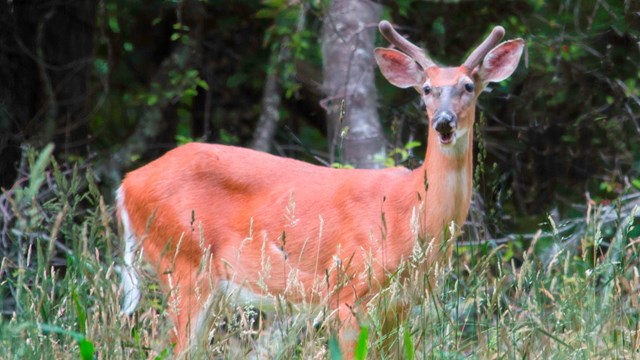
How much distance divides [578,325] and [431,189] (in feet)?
5.61

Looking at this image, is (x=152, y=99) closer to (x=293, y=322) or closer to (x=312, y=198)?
(x=312, y=198)

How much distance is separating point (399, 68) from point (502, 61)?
0.50 meters

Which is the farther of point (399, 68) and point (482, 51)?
point (399, 68)

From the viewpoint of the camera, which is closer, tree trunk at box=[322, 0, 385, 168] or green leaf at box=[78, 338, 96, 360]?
green leaf at box=[78, 338, 96, 360]

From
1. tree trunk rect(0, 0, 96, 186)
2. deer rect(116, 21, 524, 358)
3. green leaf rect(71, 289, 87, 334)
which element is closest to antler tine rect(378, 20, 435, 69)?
deer rect(116, 21, 524, 358)

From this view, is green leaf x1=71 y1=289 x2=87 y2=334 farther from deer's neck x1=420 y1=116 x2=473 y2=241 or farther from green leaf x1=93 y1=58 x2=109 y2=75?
green leaf x1=93 y1=58 x2=109 y2=75

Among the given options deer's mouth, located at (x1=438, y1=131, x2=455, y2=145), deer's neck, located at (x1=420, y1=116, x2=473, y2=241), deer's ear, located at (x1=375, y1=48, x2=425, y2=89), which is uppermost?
deer's ear, located at (x1=375, y1=48, x2=425, y2=89)

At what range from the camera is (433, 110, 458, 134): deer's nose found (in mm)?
4875

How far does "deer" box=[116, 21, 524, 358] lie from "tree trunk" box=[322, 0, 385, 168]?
121 cm

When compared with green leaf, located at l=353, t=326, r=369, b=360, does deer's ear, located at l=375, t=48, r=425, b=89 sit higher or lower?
higher

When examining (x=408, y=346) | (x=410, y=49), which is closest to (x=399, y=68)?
(x=410, y=49)

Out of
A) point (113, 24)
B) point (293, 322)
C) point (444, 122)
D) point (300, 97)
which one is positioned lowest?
point (293, 322)

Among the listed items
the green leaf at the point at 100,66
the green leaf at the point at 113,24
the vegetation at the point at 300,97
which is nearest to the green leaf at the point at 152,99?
the vegetation at the point at 300,97

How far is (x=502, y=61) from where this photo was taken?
552 cm
